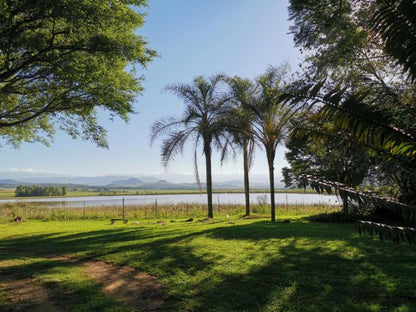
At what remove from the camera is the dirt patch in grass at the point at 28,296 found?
4285mm

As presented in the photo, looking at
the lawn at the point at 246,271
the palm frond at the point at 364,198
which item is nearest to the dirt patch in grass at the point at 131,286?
the lawn at the point at 246,271

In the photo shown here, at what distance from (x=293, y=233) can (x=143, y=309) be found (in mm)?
7179

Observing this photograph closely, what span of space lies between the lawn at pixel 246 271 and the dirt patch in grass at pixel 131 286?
0.52ft

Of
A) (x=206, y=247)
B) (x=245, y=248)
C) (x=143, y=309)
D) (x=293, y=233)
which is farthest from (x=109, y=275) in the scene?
(x=293, y=233)

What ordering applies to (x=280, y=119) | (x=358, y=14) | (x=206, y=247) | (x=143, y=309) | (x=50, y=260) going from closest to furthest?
(x=143, y=309) < (x=50, y=260) < (x=206, y=247) < (x=358, y=14) < (x=280, y=119)

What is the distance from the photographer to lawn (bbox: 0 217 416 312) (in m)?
4.28

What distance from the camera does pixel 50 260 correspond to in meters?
7.49

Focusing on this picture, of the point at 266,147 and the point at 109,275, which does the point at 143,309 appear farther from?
the point at 266,147

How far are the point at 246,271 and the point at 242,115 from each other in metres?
11.2

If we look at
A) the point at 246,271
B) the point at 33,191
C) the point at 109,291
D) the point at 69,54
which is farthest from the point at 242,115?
the point at 33,191

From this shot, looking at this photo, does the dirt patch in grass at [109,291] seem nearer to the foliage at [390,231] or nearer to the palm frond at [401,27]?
the foliage at [390,231]

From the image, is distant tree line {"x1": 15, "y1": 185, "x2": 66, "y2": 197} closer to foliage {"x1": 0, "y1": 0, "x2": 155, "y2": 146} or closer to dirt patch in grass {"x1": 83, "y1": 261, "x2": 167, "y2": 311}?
foliage {"x1": 0, "y1": 0, "x2": 155, "y2": 146}

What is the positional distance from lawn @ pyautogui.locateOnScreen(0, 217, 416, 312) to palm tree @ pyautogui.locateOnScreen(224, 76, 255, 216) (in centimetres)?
730

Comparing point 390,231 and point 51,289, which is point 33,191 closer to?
point 51,289
